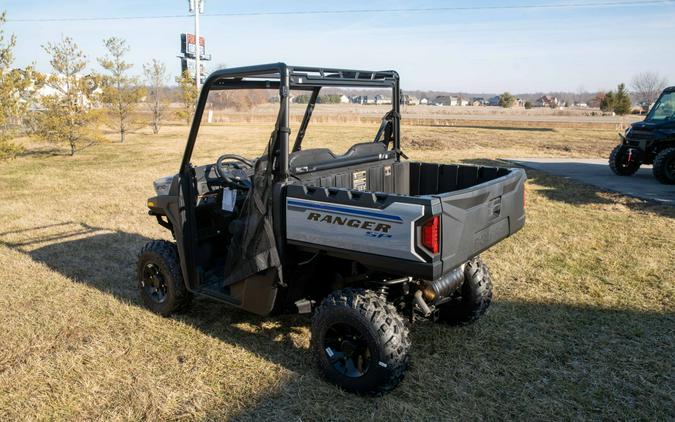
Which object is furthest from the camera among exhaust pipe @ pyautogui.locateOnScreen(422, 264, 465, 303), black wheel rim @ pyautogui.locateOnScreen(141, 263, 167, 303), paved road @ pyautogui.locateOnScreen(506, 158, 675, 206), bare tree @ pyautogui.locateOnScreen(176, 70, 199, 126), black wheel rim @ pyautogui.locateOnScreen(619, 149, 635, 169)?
bare tree @ pyautogui.locateOnScreen(176, 70, 199, 126)

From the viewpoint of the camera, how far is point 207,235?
4.43 m

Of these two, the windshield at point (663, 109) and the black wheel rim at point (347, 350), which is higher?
the windshield at point (663, 109)

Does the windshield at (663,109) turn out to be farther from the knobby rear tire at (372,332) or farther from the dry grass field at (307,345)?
the knobby rear tire at (372,332)

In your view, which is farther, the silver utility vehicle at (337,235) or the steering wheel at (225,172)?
the steering wheel at (225,172)

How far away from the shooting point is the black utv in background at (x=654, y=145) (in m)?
11.0

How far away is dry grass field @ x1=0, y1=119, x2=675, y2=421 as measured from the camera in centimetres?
323

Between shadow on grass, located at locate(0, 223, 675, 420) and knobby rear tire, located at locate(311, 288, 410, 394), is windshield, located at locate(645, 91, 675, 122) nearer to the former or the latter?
shadow on grass, located at locate(0, 223, 675, 420)

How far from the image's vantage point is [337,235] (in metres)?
3.19

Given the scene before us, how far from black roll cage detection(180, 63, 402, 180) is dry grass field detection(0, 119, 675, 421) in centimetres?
139

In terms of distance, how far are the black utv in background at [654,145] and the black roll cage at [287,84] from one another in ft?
29.8

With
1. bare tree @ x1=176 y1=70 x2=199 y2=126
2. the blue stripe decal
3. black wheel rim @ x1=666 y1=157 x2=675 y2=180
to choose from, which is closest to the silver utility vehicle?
the blue stripe decal

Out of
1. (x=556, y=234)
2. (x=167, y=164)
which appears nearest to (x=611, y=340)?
(x=556, y=234)

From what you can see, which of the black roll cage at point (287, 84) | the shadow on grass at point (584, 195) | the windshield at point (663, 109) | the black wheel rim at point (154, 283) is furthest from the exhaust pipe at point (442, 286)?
the windshield at point (663, 109)

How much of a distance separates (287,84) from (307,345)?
1.96 m
